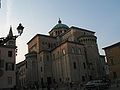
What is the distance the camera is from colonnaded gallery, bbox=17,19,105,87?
48094 millimetres

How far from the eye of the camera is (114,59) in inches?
1770

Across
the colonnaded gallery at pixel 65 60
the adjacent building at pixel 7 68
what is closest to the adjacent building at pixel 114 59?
the colonnaded gallery at pixel 65 60

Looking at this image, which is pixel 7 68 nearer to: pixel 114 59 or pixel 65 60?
pixel 65 60

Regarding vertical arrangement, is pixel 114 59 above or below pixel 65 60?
below

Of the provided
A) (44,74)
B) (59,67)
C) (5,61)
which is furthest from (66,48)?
(5,61)

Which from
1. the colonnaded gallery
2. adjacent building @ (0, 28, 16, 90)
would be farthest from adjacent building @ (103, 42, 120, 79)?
adjacent building @ (0, 28, 16, 90)

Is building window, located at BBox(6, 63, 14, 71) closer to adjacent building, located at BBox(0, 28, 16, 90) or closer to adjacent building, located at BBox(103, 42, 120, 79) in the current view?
adjacent building, located at BBox(0, 28, 16, 90)

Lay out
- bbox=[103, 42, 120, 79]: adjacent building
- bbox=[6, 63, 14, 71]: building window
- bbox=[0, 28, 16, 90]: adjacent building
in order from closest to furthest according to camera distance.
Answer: bbox=[0, 28, 16, 90]: adjacent building
bbox=[6, 63, 14, 71]: building window
bbox=[103, 42, 120, 79]: adjacent building

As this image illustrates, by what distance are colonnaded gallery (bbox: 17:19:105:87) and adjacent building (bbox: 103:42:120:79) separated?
7.45 m

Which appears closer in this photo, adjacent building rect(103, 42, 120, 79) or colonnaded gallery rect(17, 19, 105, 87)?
adjacent building rect(103, 42, 120, 79)

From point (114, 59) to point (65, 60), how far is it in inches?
495

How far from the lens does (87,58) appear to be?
52.9 meters

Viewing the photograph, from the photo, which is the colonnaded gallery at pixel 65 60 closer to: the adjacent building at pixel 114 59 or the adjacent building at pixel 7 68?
the adjacent building at pixel 114 59

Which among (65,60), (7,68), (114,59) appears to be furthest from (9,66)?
(114,59)
